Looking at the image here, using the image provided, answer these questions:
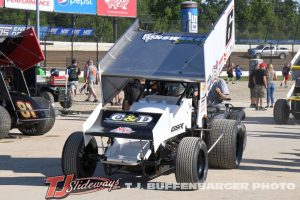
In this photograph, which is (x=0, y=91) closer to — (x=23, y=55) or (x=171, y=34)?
(x=23, y=55)

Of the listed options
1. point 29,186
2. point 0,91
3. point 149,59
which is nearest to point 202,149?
point 149,59

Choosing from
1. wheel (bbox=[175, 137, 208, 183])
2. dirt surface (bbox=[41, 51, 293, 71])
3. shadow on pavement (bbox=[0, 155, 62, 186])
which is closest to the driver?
shadow on pavement (bbox=[0, 155, 62, 186])

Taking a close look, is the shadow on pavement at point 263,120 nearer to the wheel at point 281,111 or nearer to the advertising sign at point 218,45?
the wheel at point 281,111

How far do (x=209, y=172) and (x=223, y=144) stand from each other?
0.48m

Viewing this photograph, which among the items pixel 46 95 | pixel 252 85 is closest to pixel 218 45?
pixel 252 85

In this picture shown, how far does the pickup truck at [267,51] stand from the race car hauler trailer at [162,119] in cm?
4682

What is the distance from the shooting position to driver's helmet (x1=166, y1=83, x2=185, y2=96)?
10.5 meters

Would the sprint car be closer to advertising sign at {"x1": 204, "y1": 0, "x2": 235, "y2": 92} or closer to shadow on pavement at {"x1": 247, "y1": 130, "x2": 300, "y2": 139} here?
shadow on pavement at {"x1": 247, "y1": 130, "x2": 300, "y2": 139}

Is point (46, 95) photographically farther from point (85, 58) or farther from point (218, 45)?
point (85, 58)

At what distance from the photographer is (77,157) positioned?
9445 millimetres

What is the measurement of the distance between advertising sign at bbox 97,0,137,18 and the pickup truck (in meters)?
11.5

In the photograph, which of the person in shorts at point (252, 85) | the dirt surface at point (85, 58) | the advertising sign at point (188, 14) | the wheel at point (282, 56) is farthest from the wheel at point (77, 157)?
the wheel at point (282, 56)

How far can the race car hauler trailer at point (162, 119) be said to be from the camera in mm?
9164

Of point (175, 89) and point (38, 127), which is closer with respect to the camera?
point (175, 89)
